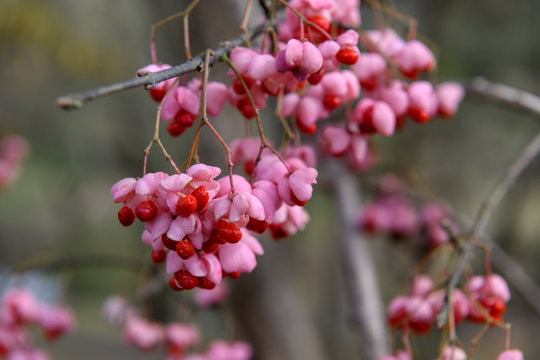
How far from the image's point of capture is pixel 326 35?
742 mm

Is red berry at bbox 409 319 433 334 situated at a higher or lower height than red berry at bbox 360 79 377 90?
lower

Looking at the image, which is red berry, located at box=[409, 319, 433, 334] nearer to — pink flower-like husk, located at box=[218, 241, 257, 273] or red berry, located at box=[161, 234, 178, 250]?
pink flower-like husk, located at box=[218, 241, 257, 273]

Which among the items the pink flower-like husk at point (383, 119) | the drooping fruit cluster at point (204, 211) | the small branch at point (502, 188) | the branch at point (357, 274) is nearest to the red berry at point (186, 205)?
the drooping fruit cluster at point (204, 211)

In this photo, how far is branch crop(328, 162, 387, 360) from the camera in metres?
1.45

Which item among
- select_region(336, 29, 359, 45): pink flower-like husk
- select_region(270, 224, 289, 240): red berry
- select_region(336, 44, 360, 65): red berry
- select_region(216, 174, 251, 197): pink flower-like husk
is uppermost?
select_region(336, 29, 359, 45): pink flower-like husk

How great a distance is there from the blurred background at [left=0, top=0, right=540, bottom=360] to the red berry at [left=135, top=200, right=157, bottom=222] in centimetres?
90

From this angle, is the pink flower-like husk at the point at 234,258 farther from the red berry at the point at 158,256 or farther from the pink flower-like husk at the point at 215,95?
the pink flower-like husk at the point at 215,95

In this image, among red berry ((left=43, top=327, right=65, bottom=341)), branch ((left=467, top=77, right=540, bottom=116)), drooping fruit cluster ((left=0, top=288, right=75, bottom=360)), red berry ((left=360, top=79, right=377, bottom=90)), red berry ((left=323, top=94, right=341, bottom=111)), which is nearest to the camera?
red berry ((left=323, top=94, right=341, bottom=111))

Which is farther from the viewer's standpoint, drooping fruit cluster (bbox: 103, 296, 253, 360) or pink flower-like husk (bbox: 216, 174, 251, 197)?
drooping fruit cluster (bbox: 103, 296, 253, 360)

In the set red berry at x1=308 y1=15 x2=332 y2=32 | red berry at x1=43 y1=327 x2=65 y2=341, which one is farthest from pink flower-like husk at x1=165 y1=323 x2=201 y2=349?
red berry at x1=308 y1=15 x2=332 y2=32

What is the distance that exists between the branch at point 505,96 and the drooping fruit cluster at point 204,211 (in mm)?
759

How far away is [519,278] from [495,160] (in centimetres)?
268

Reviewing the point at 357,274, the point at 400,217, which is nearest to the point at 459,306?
the point at 357,274

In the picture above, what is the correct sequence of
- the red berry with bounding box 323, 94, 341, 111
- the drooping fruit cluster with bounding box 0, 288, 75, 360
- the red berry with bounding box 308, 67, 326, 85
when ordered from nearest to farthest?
the red berry with bounding box 308, 67, 326, 85 < the red berry with bounding box 323, 94, 341, 111 < the drooping fruit cluster with bounding box 0, 288, 75, 360
